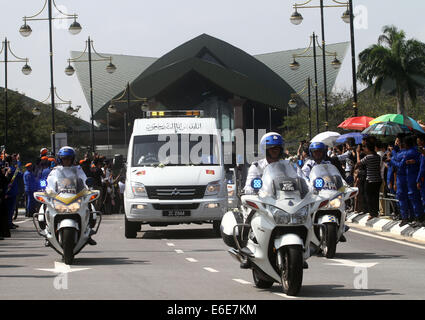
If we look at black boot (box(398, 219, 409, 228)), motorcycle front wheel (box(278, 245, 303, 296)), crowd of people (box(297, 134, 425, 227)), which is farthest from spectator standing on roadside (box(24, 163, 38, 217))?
motorcycle front wheel (box(278, 245, 303, 296))

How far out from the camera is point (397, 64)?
71.3 m

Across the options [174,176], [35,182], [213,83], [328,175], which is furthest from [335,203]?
[213,83]

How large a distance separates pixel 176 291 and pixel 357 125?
791 inches

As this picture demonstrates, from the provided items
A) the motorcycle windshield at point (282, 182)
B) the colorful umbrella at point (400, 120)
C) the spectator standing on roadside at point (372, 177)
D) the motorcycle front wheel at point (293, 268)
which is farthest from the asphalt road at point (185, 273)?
the colorful umbrella at point (400, 120)

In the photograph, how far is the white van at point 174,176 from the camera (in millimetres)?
20562

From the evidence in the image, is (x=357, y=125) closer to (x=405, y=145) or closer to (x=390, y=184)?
(x=390, y=184)

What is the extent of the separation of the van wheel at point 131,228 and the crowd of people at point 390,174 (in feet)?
12.1

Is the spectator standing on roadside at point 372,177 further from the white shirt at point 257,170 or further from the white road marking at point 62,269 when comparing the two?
the white shirt at point 257,170

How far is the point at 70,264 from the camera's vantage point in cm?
1489

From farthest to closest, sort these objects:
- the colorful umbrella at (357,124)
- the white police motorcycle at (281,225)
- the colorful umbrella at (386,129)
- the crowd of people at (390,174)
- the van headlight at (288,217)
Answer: the colorful umbrella at (357,124) < the colorful umbrella at (386,129) < the crowd of people at (390,174) < the van headlight at (288,217) < the white police motorcycle at (281,225)

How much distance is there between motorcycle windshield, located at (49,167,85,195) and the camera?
49.6 ft

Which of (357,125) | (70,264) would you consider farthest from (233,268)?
(357,125)

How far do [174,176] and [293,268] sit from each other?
1054cm

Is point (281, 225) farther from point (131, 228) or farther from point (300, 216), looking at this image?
point (131, 228)
